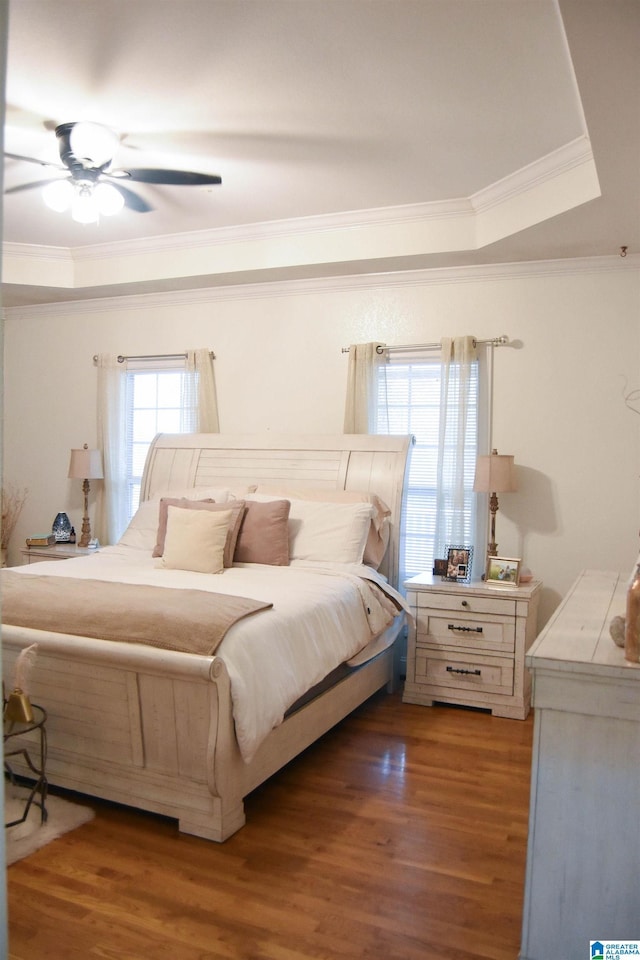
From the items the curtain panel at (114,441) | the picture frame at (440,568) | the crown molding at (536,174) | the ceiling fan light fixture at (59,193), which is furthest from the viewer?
the curtain panel at (114,441)

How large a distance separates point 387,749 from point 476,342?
94.4 inches

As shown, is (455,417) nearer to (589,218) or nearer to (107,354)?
(589,218)

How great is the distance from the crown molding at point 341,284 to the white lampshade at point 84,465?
113 centimetres

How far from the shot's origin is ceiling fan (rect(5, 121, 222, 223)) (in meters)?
3.14

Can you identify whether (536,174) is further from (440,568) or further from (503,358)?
(440,568)

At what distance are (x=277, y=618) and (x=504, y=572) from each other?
1.62 m

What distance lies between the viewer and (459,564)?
14.0ft

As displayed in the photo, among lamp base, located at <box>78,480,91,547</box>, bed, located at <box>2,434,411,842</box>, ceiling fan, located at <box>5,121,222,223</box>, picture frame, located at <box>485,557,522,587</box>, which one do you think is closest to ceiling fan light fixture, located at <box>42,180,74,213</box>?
ceiling fan, located at <box>5,121,222,223</box>

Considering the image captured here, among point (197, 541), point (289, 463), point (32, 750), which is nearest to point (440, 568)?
point (289, 463)

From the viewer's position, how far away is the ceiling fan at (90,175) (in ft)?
10.3

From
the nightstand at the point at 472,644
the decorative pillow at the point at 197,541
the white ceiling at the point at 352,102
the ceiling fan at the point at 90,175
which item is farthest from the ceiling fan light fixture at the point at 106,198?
the nightstand at the point at 472,644

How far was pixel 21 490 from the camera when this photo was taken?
6156 millimetres

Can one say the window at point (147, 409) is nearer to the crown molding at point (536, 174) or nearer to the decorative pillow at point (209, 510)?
the decorative pillow at point (209, 510)

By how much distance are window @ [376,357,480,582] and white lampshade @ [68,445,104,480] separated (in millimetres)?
2150
